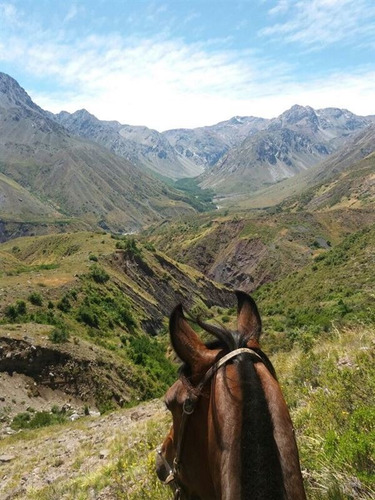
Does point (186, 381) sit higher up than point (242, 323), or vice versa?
point (242, 323)

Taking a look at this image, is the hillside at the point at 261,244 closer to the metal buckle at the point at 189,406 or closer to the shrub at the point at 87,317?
the shrub at the point at 87,317

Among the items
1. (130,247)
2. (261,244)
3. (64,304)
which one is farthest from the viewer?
(261,244)

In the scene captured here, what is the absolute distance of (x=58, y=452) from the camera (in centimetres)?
1216

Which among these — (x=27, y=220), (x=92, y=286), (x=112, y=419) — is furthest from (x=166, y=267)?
(x=27, y=220)

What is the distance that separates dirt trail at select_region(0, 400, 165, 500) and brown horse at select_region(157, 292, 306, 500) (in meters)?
5.14

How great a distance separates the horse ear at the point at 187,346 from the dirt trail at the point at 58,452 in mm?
5522

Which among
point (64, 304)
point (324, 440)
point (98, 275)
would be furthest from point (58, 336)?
point (324, 440)

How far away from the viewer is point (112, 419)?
1562 centimetres

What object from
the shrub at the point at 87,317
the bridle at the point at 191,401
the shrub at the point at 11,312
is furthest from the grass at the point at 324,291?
the bridle at the point at 191,401

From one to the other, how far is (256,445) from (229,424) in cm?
19

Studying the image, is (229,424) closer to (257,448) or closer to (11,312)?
(257,448)

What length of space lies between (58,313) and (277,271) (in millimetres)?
60184

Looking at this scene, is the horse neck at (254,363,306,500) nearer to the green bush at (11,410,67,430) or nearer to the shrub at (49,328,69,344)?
the green bush at (11,410,67,430)

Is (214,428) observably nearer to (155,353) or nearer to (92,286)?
(155,353)
